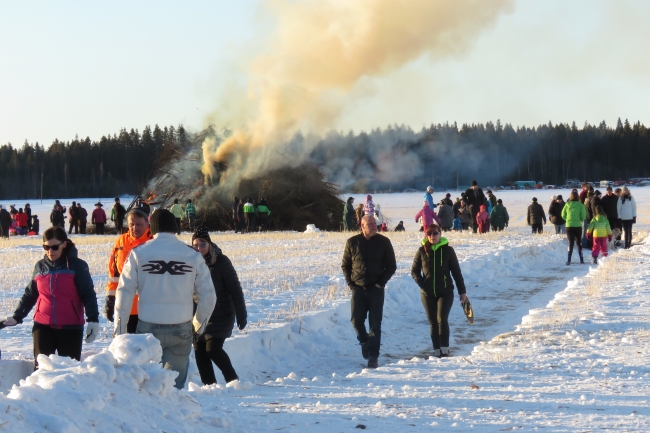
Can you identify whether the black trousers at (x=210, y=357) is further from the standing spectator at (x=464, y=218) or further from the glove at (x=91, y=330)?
the standing spectator at (x=464, y=218)

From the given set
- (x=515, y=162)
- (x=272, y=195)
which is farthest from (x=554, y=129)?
(x=272, y=195)

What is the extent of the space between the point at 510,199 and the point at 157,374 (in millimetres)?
74588

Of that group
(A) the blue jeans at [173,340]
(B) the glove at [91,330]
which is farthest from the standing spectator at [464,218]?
(A) the blue jeans at [173,340]

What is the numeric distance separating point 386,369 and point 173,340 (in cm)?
303

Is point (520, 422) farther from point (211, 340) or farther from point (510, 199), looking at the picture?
point (510, 199)

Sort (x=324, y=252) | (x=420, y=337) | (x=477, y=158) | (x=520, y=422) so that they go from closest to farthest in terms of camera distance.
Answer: (x=520, y=422), (x=420, y=337), (x=324, y=252), (x=477, y=158)

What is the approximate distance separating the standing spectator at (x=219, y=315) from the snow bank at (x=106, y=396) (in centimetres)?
200

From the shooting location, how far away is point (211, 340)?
7766 millimetres

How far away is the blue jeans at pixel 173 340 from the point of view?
6.23m

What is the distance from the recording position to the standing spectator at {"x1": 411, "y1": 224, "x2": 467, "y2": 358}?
10023mm

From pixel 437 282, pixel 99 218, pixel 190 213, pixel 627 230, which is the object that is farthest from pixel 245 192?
pixel 437 282

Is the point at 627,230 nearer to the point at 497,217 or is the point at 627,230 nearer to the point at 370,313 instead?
the point at 497,217

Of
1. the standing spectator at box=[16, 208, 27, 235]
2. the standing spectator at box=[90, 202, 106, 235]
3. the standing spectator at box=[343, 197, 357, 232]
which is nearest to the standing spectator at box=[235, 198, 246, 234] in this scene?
the standing spectator at box=[343, 197, 357, 232]

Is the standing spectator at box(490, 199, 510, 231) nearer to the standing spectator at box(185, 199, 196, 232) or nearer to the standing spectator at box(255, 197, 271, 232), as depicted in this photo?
the standing spectator at box(255, 197, 271, 232)
